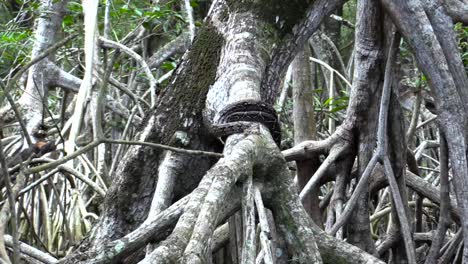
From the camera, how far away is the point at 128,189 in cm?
212

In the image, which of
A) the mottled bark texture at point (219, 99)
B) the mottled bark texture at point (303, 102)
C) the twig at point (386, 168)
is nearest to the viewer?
the mottled bark texture at point (219, 99)

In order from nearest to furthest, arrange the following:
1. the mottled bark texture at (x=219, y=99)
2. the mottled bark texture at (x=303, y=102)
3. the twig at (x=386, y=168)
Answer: the mottled bark texture at (x=219, y=99) < the twig at (x=386, y=168) < the mottled bark texture at (x=303, y=102)

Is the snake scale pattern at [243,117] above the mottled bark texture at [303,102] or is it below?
below

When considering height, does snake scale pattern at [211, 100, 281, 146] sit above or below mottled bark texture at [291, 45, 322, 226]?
below

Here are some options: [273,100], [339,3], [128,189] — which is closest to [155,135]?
[128,189]

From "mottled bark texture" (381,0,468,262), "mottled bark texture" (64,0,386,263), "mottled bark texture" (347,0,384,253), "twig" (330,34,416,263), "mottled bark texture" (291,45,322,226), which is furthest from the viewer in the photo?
"mottled bark texture" (291,45,322,226)

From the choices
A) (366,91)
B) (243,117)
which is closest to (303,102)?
(366,91)

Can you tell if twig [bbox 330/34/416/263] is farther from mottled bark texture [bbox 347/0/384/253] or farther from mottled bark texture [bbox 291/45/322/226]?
mottled bark texture [bbox 291/45/322/226]

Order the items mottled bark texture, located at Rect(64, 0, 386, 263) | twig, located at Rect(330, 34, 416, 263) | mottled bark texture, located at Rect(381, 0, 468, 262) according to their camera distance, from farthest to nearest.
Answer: twig, located at Rect(330, 34, 416, 263), mottled bark texture, located at Rect(381, 0, 468, 262), mottled bark texture, located at Rect(64, 0, 386, 263)

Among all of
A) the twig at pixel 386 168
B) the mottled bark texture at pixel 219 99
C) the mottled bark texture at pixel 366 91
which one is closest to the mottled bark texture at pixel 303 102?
the mottled bark texture at pixel 366 91

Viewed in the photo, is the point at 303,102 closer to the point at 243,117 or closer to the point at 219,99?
the point at 219,99

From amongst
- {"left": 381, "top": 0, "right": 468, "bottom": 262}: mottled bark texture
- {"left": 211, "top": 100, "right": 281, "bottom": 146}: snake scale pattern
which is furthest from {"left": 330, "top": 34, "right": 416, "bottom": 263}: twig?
{"left": 211, "top": 100, "right": 281, "bottom": 146}: snake scale pattern

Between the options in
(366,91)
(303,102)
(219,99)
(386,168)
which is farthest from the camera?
(303,102)

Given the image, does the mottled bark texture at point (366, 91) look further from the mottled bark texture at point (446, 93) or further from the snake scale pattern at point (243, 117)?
the snake scale pattern at point (243, 117)
